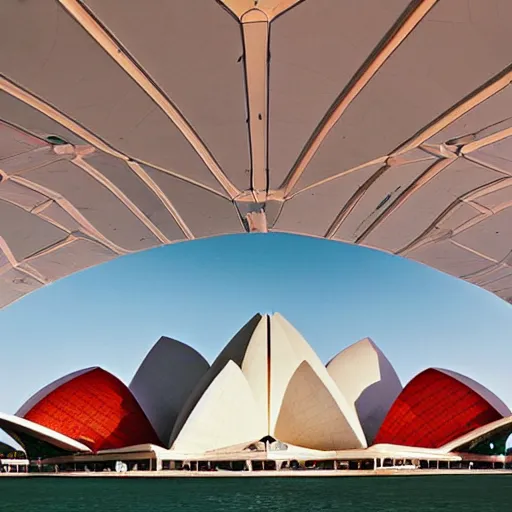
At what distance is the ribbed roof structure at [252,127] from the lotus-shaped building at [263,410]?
1981 cm

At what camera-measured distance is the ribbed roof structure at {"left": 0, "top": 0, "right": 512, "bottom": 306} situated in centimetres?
532

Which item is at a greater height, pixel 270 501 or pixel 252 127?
pixel 252 127

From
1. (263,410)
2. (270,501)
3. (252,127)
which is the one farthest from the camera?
(263,410)

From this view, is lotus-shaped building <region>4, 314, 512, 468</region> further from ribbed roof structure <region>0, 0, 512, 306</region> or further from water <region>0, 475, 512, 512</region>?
ribbed roof structure <region>0, 0, 512, 306</region>

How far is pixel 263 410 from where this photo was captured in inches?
1288

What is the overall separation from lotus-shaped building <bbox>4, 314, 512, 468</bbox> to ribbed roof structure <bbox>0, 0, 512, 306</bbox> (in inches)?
780

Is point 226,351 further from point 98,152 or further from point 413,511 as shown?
point 98,152

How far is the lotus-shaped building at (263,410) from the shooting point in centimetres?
3042

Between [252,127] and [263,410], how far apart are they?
27.1m

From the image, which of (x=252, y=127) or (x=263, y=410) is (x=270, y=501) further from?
(x=263, y=410)

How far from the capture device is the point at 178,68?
19.7ft

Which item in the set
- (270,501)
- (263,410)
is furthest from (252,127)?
(263,410)

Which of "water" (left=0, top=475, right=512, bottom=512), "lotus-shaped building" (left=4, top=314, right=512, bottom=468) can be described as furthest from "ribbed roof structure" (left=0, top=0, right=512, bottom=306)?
"lotus-shaped building" (left=4, top=314, right=512, bottom=468)

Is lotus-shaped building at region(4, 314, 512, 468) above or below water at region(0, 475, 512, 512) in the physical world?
above
